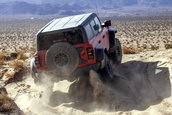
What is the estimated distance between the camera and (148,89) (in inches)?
383

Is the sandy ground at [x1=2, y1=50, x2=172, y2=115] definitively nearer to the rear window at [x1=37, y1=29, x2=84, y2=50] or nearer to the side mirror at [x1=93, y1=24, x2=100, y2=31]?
the rear window at [x1=37, y1=29, x2=84, y2=50]

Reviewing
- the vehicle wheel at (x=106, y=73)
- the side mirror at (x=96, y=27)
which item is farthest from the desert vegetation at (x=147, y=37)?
the vehicle wheel at (x=106, y=73)

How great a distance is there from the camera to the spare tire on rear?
9.01m

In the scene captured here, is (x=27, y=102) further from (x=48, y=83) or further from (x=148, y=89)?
(x=148, y=89)

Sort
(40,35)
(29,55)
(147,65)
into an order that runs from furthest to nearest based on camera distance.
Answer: (29,55) → (147,65) → (40,35)

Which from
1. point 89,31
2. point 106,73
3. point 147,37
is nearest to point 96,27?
point 89,31

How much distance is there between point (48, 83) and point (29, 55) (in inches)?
282

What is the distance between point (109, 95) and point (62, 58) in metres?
1.52

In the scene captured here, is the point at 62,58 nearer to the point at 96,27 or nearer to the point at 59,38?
the point at 59,38

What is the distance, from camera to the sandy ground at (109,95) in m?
8.52

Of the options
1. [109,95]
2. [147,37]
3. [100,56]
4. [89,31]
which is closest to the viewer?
[109,95]

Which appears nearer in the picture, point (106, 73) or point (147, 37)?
point (106, 73)

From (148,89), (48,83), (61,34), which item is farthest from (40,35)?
(148,89)

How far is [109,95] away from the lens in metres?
9.24
